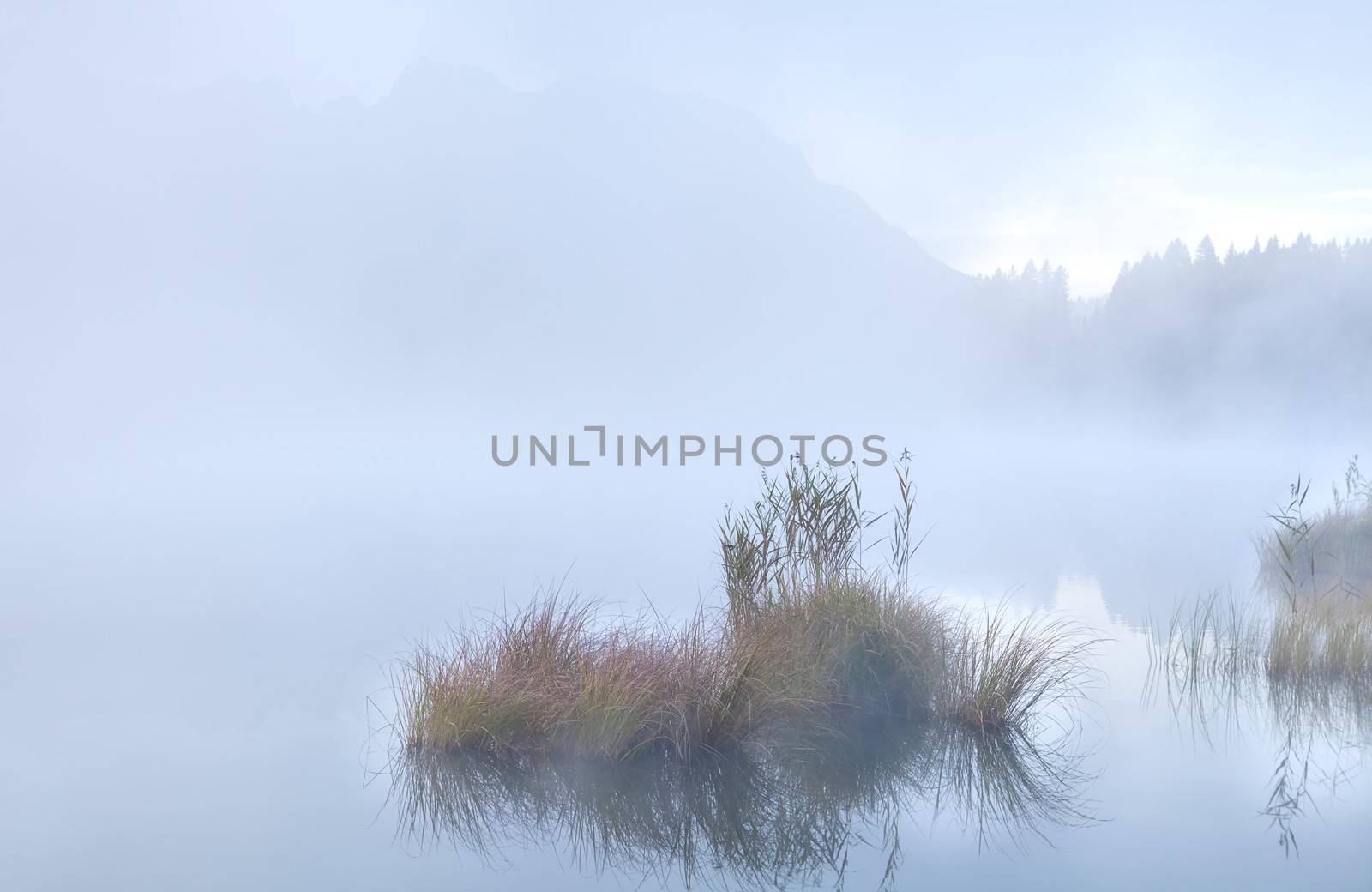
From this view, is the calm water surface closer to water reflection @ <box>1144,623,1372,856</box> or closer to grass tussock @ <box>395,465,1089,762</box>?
water reflection @ <box>1144,623,1372,856</box>

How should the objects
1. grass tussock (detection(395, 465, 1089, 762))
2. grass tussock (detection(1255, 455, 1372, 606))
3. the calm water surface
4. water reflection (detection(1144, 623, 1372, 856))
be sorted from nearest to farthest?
the calm water surface, water reflection (detection(1144, 623, 1372, 856)), grass tussock (detection(395, 465, 1089, 762)), grass tussock (detection(1255, 455, 1372, 606))

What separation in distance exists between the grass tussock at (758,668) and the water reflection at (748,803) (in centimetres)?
14

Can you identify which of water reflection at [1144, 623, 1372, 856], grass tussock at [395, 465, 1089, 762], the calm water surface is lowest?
the calm water surface

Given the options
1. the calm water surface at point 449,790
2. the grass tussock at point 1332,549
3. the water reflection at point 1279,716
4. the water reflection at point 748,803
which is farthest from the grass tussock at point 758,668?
the grass tussock at point 1332,549

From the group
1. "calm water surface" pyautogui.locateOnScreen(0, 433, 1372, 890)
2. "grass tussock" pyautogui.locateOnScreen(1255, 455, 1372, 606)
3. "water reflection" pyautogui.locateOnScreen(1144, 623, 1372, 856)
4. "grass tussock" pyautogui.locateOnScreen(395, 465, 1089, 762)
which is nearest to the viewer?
"calm water surface" pyautogui.locateOnScreen(0, 433, 1372, 890)

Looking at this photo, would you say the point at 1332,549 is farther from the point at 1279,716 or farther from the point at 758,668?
the point at 758,668

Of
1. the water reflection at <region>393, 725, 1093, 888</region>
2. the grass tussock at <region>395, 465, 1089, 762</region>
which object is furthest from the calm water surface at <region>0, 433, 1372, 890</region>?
the grass tussock at <region>395, 465, 1089, 762</region>

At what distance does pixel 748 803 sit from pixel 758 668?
2.70 ft

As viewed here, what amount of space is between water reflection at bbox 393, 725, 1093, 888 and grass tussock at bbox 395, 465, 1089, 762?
0.14 metres

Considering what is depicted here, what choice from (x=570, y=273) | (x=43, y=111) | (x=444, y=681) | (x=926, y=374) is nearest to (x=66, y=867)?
(x=444, y=681)

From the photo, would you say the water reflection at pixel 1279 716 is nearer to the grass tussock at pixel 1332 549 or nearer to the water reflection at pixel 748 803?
the water reflection at pixel 748 803

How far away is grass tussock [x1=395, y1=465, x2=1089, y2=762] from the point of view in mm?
4762

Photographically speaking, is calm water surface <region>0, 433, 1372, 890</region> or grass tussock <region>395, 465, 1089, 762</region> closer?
calm water surface <region>0, 433, 1372, 890</region>

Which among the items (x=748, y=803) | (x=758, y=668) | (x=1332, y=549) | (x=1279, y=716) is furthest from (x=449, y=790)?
(x=1332, y=549)
